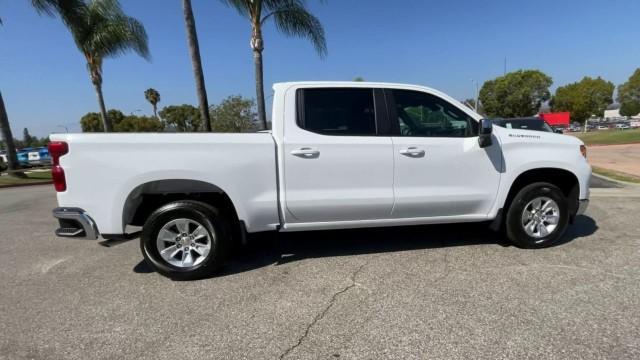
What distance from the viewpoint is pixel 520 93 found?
181 feet

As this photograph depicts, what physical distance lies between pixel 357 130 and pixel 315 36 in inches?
371

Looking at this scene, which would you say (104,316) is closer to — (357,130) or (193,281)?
(193,281)

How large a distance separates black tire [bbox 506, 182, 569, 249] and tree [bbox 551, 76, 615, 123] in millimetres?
74345

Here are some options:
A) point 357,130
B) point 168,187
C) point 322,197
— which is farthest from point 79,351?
point 357,130

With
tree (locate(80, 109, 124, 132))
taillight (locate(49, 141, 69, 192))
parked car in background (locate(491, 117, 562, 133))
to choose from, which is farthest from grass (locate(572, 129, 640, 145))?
tree (locate(80, 109, 124, 132))

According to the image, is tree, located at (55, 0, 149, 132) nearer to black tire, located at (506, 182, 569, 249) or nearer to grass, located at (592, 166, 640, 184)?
black tire, located at (506, 182, 569, 249)

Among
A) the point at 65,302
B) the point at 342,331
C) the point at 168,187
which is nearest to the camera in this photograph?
the point at 342,331

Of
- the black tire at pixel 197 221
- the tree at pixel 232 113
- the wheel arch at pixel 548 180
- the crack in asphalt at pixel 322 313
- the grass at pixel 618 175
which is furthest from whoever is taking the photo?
the tree at pixel 232 113

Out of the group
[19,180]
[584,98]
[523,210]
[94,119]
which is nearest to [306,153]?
[523,210]

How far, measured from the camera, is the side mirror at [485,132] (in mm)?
3570

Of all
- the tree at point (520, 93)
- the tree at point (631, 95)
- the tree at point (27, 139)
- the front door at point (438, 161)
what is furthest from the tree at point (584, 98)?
the tree at point (27, 139)

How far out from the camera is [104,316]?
2.91 m

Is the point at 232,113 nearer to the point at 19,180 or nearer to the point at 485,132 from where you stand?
the point at 19,180

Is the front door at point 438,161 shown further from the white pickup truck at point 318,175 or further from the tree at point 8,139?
the tree at point 8,139
